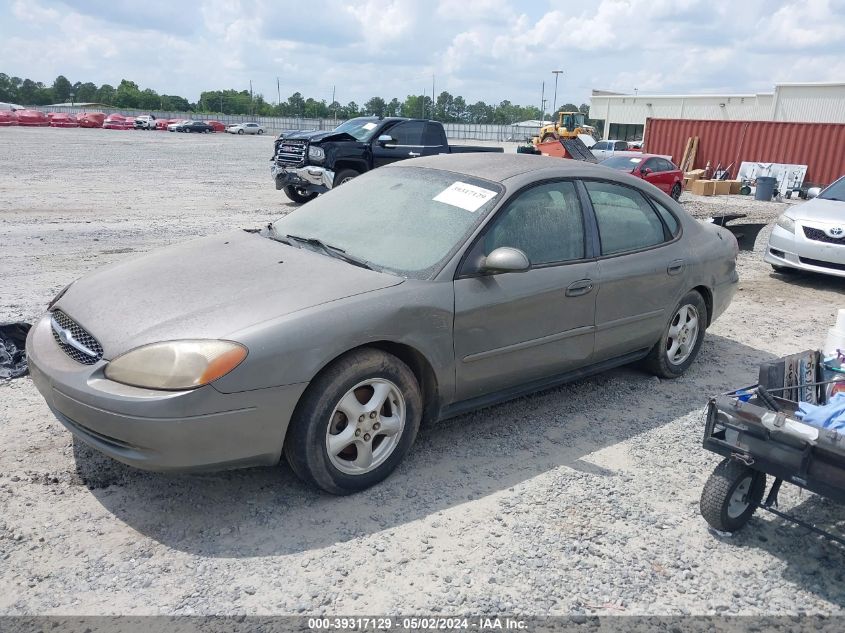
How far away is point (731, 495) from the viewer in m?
3.14

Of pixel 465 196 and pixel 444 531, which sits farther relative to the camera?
pixel 465 196

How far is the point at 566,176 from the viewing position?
4355mm

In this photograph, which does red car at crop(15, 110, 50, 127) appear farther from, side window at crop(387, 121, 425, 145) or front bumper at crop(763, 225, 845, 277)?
front bumper at crop(763, 225, 845, 277)

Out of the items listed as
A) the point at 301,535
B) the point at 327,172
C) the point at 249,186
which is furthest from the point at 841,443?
the point at 249,186

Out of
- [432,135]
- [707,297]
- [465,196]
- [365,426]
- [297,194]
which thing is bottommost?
[297,194]

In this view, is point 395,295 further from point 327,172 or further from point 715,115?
point 715,115

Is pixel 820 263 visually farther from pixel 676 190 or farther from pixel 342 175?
pixel 676 190

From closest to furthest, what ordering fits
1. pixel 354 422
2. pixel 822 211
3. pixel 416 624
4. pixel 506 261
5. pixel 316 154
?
pixel 416 624 → pixel 354 422 → pixel 506 261 → pixel 822 211 → pixel 316 154

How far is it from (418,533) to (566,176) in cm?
243

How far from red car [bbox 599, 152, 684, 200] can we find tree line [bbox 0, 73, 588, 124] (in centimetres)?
9329

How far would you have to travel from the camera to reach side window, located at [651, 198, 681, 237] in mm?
4980

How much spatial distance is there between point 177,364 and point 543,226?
89.8 inches

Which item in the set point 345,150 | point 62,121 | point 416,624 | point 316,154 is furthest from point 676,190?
point 62,121

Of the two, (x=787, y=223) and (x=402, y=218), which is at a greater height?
(x=402, y=218)
